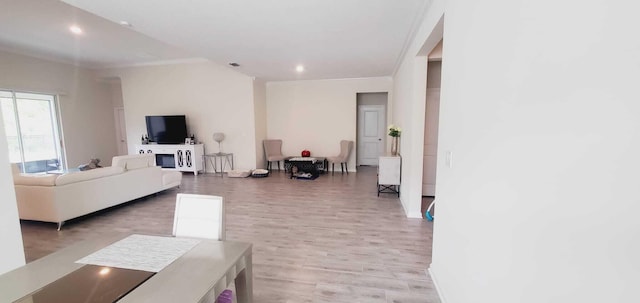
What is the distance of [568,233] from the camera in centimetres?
75

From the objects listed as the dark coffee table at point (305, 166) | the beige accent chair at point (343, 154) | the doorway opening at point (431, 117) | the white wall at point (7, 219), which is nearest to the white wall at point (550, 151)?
the doorway opening at point (431, 117)

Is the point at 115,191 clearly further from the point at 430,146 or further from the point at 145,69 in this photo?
the point at 430,146

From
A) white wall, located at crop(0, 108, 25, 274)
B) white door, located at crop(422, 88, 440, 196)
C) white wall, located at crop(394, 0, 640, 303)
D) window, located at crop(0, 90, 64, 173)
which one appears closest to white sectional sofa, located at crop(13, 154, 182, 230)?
white wall, located at crop(0, 108, 25, 274)

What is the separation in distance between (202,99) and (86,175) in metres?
3.80

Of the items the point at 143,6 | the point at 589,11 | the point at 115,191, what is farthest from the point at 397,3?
the point at 115,191

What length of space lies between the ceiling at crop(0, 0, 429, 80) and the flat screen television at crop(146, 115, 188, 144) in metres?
1.62

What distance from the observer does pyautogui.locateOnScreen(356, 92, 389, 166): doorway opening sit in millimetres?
7691

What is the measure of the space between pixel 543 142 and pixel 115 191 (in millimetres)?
4901

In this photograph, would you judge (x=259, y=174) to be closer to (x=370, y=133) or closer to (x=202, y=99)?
(x=202, y=99)

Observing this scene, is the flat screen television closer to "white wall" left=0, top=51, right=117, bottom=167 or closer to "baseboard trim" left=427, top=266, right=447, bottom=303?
"white wall" left=0, top=51, right=117, bottom=167

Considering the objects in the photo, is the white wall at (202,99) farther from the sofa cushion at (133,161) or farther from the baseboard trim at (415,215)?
the baseboard trim at (415,215)

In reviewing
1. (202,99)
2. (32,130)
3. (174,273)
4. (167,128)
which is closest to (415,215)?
(174,273)

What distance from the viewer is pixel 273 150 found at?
721 centimetres

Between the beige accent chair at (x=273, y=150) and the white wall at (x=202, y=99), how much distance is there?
1.33ft
